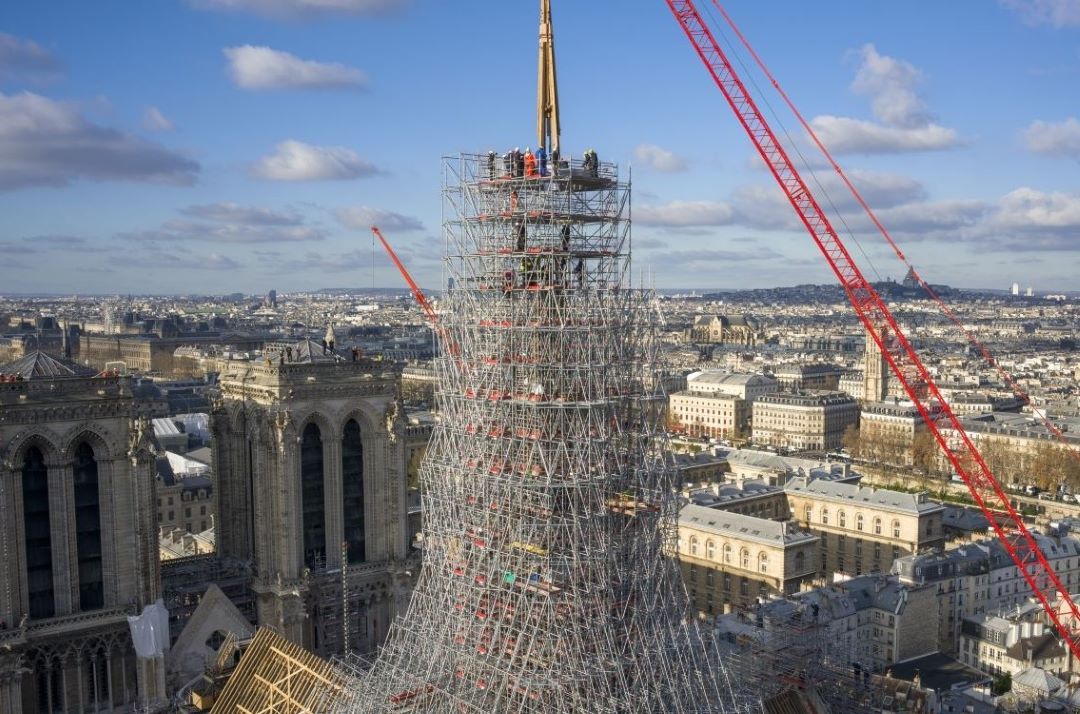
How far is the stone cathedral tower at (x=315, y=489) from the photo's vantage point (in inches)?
2215

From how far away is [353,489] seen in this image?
196 ft

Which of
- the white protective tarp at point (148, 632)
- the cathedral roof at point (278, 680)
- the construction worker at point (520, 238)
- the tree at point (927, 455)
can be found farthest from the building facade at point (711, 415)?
the construction worker at point (520, 238)

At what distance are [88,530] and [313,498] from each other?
11.9 m

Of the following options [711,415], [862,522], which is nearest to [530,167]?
[862,522]

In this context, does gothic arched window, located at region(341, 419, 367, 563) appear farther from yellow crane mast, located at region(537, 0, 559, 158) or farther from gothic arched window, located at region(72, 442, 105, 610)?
yellow crane mast, located at region(537, 0, 559, 158)

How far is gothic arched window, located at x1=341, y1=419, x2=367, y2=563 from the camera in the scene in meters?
59.5

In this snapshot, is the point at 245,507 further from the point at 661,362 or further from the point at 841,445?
the point at 841,445

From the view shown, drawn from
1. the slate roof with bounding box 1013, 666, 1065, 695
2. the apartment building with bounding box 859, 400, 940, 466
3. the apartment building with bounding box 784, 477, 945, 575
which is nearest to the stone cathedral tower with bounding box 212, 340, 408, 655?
the slate roof with bounding box 1013, 666, 1065, 695

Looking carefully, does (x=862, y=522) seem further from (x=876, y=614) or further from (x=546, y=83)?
(x=546, y=83)

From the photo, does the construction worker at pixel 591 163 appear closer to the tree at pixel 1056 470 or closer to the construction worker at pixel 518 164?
the construction worker at pixel 518 164

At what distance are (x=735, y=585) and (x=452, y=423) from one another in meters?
52.0

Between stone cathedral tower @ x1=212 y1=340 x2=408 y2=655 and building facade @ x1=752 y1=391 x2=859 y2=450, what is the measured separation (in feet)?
396

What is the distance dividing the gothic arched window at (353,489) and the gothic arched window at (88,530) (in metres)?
13.2

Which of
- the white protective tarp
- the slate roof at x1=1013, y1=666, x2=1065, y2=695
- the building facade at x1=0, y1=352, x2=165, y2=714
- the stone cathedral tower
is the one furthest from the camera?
the slate roof at x1=1013, y1=666, x2=1065, y2=695
